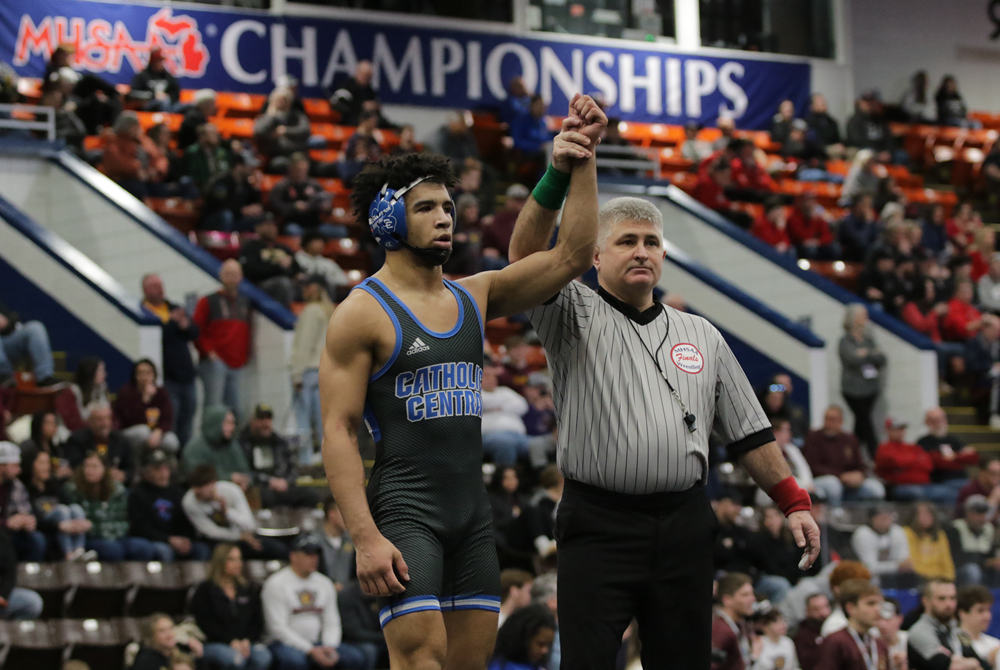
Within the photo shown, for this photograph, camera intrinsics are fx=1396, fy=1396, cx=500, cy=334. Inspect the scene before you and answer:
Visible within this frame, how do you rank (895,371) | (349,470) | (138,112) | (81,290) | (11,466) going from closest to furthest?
(349,470)
(11,466)
(81,290)
(895,371)
(138,112)

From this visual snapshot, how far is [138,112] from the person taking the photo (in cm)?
1675

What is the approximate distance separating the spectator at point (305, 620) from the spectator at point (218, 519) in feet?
1.60

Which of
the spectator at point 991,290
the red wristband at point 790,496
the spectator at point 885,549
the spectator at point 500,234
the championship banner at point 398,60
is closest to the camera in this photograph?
the red wristband at point 790,496

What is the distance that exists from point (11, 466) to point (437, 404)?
17.6 feet

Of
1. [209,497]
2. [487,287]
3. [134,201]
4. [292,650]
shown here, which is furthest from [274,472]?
[487,287]

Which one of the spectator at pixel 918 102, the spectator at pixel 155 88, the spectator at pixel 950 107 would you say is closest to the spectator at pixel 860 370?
the spectator at pixel 155 88

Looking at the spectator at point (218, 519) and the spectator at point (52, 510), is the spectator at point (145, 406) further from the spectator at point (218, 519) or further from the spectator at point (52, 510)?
the spectator at point (52, 510)

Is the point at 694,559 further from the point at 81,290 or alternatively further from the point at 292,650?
the point at 81,290

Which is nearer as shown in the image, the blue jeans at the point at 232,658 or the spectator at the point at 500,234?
the blue jeans at the point at 232,658

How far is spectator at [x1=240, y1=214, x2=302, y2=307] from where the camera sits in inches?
510

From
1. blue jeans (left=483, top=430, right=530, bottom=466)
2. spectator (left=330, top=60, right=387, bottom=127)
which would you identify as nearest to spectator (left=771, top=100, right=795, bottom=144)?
spectator (left=330, top=60, right=387, bottom=127)

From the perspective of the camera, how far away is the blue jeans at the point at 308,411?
11188 mm

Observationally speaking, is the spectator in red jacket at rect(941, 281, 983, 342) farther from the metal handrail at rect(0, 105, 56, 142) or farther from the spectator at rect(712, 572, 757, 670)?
the metal handrail at rect(0, 105, 56, 142)

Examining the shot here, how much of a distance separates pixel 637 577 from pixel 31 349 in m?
7.45
